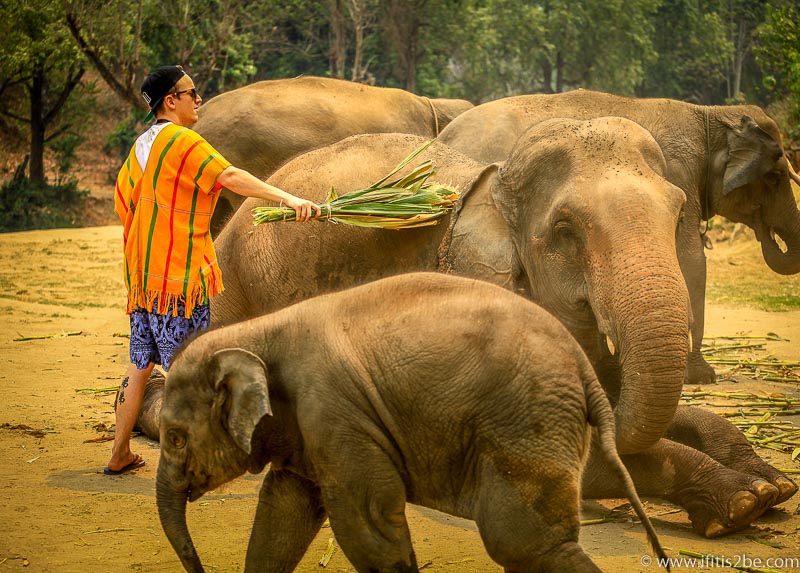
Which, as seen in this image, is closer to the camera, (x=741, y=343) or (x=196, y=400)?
(x=196, y=400)

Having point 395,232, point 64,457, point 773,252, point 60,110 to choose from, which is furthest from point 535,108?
point 60,110

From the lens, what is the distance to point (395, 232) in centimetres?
550

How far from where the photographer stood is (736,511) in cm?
446

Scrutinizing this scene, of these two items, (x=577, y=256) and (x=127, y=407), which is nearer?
(x=577, y=256)

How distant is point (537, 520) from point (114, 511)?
225cm

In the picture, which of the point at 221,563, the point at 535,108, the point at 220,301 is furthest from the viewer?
the point at 535,108

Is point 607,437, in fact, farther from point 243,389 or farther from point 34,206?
point 34,206

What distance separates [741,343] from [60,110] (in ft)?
48.8

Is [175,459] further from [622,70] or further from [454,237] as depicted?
[622,70]

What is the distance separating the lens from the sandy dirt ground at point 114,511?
14.1ft

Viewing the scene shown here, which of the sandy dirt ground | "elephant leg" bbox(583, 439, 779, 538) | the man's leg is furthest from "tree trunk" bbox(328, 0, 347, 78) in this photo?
"elephant leg" bbox(583, 439, 779, 538)

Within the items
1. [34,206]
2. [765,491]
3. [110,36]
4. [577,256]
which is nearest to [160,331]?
[577,256]

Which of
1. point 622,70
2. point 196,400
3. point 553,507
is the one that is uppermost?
point 196,400

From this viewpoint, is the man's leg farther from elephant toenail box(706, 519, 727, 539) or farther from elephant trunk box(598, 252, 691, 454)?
elephant toenail box(706, 519, 727, 539)
